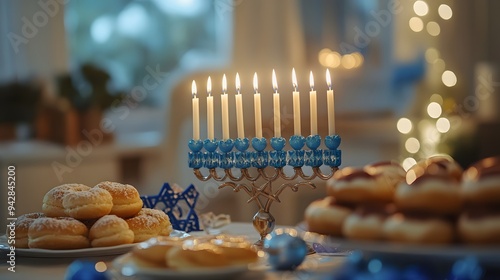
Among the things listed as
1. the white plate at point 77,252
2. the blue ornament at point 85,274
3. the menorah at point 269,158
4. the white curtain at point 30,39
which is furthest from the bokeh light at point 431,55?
the blue ornament at point 85,274

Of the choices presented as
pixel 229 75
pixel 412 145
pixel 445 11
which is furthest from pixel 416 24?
pixel 229 75

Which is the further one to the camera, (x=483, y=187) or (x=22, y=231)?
(x=22, y=231)

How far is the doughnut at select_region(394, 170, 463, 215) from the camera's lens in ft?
3.10

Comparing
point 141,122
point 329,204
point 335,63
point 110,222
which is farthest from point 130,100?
point 329,204

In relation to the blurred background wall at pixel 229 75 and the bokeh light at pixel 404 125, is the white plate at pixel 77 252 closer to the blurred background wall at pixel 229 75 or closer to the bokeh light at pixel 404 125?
the blurred background wall at pixel 229 75

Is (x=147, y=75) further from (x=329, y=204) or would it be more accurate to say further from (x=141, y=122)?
(x=329, y=204)

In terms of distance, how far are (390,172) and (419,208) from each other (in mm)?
154

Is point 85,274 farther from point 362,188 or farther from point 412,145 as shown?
point 412,145

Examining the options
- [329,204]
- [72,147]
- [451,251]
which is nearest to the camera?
[451,251]

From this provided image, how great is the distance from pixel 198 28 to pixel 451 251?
11.6 feet

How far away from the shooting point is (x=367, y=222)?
972mm

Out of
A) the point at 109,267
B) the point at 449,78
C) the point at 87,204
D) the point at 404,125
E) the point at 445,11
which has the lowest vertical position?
the point at 109,267

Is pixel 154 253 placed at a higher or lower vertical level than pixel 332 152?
lower

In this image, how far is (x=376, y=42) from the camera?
4352 millimetres
